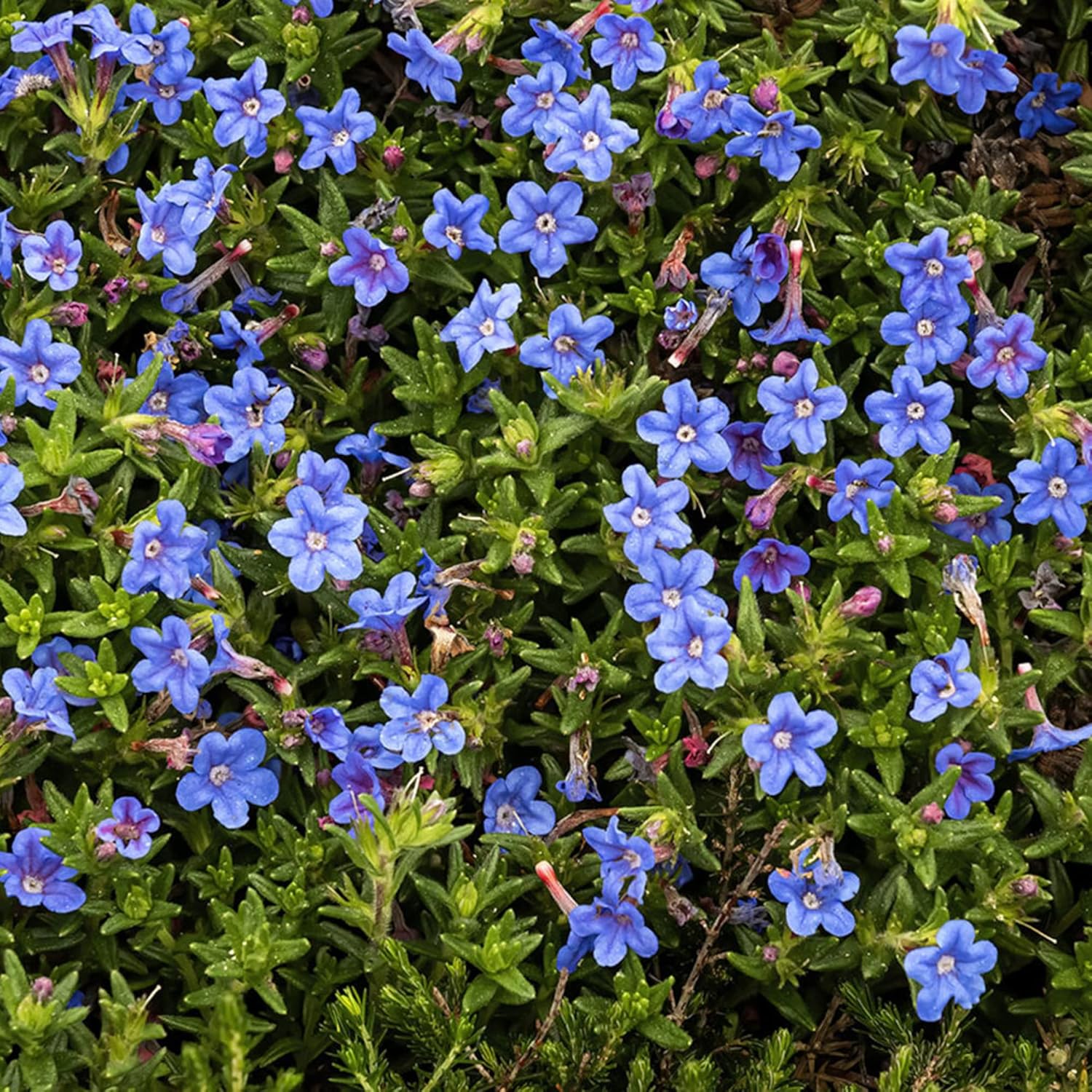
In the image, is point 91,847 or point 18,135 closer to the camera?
point 91,847

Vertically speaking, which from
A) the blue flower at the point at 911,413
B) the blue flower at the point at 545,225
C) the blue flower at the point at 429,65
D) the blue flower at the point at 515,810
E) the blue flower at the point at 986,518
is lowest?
the blue flower at the point at 515,810

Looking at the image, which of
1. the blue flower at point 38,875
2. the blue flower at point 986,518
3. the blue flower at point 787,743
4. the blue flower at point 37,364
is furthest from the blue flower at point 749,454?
the blue flower at point 38,875

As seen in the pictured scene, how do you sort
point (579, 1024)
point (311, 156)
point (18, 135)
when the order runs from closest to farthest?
point (579, 1024) < point (311, 156) < point (18, 135)

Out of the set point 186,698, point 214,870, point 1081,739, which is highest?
point 186,698

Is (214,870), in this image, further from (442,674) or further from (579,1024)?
(579,1024)

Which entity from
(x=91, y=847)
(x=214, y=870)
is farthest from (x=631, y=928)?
(x=91, y=847)

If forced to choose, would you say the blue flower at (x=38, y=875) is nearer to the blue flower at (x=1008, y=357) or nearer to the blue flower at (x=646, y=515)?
the blue flower at (x=646, y=515)

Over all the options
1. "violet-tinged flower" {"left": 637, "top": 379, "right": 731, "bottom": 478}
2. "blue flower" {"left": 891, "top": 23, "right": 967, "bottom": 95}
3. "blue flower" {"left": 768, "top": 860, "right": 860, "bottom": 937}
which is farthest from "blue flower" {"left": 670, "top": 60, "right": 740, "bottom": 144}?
"blue flower" {"left": 768, "top": 860, "right": 860, "bottom": 937}
